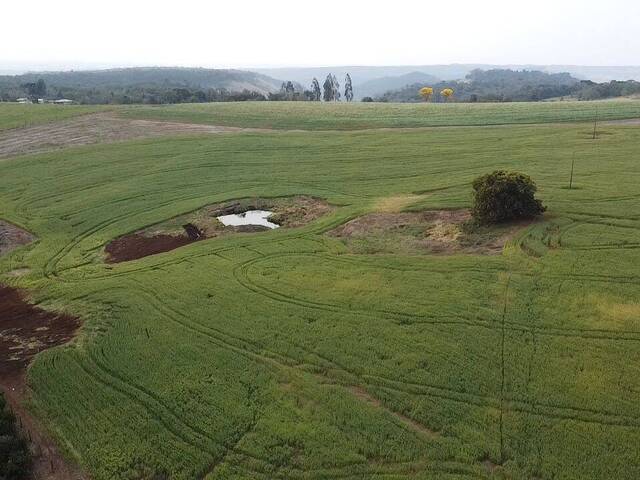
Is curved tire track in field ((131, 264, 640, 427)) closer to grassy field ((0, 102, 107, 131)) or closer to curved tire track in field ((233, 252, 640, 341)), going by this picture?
curved tire track in field ((233, 252, 640, 341))

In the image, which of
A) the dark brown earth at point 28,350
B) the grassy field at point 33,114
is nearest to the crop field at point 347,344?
the dark brown earth at point 28,350

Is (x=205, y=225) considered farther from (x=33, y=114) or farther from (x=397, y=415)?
(x=33, y=114)

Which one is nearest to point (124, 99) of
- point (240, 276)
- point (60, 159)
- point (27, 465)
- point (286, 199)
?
point (60, 159)

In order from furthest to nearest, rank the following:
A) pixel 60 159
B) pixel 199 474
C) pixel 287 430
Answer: pixel 60 159, pixel 287 430, pixel 199 474

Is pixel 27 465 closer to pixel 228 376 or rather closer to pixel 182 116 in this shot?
pixel 228 376

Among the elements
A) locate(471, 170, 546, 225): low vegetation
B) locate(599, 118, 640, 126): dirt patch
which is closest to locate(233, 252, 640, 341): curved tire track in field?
locate(471, 170, 546, 225): low vegetation

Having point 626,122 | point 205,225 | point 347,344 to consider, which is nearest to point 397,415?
point 347,344
